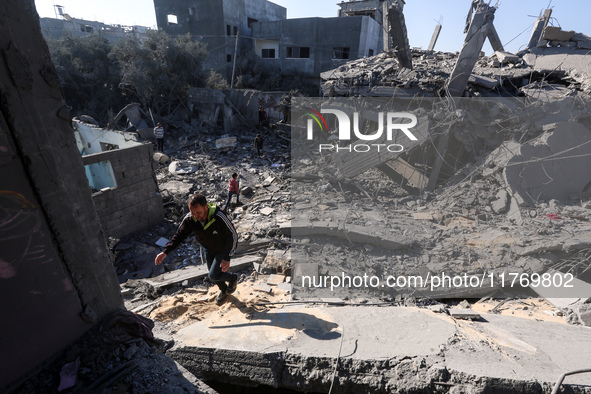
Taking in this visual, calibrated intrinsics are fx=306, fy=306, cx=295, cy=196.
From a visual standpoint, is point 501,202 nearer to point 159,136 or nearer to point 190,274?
point 190,274

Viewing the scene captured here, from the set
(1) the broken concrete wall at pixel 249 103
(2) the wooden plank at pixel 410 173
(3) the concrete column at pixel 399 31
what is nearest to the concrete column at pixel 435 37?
(3) the concrete column at pixel 399 31

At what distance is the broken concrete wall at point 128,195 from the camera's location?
695 centimetres

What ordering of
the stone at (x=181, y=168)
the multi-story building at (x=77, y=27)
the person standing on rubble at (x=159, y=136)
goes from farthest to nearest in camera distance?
the multi-story building at (x=77, y=27)
the person standing on rubble at (x=159, y=136)
the stone at (x=181, y=168)

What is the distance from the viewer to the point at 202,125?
621 inches

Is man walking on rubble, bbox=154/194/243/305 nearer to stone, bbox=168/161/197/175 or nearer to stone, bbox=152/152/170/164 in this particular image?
stone, bbox=168/161/197/175

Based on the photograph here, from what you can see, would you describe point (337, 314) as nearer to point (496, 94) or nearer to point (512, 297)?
point (512, 297)

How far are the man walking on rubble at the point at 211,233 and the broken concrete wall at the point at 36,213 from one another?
886 mm

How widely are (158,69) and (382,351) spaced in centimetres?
1745

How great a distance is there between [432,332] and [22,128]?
3.38 metres

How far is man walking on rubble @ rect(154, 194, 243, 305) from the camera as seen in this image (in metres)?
3.06

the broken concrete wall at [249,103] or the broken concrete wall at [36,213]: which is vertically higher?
the broken concrete wall at [36,213]

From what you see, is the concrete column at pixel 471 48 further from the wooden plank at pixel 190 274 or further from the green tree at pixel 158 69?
the green tree at pixel 158 69

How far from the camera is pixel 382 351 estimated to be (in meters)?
2.41

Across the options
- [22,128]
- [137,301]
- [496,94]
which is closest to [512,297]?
[137,301]
